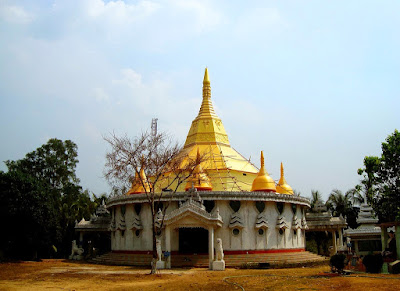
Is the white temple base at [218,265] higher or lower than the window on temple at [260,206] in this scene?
lower

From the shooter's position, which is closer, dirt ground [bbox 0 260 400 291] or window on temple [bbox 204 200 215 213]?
dirt ground [bbox 0 260 400 291]

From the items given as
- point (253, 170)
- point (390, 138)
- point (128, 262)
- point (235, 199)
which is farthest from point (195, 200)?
point (390, 138)

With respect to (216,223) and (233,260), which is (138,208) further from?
(233,260)

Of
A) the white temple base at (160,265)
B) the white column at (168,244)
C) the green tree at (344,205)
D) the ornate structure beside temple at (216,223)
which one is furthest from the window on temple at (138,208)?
the green tree at (344,205)

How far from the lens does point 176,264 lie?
29.8 metres

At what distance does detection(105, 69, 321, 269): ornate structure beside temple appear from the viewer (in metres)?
29.4

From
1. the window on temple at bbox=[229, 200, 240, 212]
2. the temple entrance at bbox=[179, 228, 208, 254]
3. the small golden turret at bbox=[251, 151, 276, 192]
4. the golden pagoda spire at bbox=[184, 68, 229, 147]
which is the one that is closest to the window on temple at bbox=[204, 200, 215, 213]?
the window on temple at bbox=[229, 200, 240, 212]

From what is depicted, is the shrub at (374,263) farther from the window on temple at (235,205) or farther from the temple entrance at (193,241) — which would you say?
the temple entrance at (193,241)

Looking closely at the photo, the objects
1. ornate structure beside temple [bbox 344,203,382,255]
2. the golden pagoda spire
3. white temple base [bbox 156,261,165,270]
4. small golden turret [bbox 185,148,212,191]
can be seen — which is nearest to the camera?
white temple base [bbox 156,261,165,270]

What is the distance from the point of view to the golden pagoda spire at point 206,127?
1661 inches

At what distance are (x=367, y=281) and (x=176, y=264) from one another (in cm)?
1463

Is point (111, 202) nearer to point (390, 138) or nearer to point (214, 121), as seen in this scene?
point (214, 121)

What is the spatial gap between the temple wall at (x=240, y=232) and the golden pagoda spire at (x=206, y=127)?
10.7m

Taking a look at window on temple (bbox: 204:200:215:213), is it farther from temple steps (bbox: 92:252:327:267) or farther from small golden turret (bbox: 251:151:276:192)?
small golden turret (bbox: 251:151:276:192)
